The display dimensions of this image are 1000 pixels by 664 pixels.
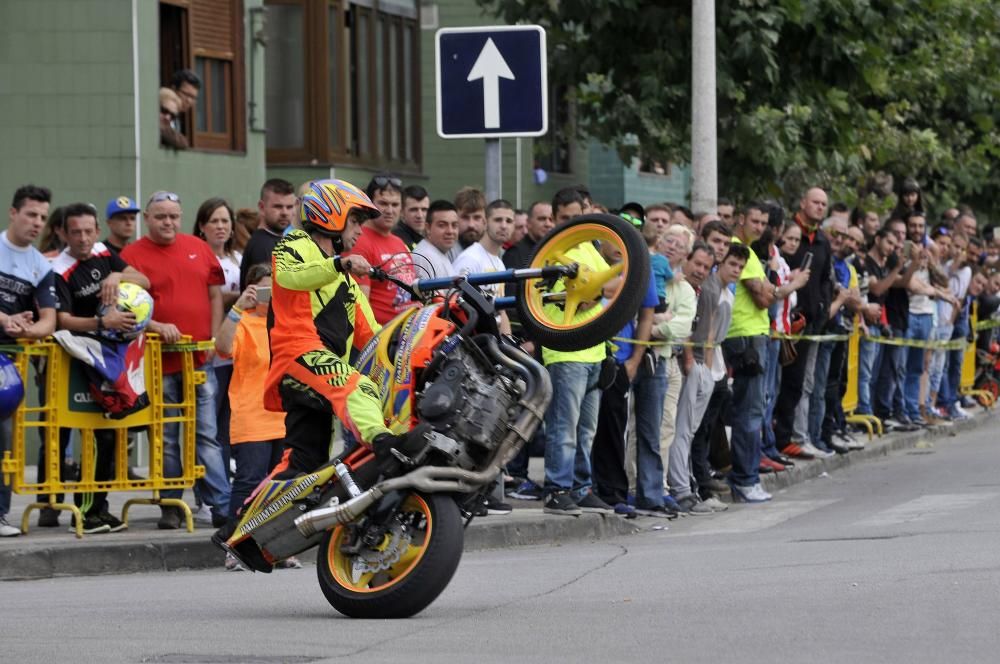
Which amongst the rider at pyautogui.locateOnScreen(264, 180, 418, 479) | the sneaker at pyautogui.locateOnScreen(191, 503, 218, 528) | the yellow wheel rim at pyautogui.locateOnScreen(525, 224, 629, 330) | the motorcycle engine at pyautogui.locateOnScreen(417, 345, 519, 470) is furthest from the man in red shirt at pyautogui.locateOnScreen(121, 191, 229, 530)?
the motorcycle engine at pyautogui.locateOnScreen(417, 345, 519, 470)

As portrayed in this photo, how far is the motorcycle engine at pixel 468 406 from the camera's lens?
9000mm

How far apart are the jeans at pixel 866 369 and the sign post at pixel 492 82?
28.4 feet

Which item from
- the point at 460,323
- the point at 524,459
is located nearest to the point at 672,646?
the point at 460,323

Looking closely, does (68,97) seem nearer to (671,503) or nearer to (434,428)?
(671,503)

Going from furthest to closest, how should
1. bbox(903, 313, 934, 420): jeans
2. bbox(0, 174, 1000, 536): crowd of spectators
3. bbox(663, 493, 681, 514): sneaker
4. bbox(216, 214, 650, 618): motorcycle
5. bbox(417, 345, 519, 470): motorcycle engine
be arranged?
bbox(903, 313, 934, 420): jeans
bbox(663, 493, 681, 514): sneaker
bbox(0, 174, 1000, 536): crowd of spectators
bbox(417, 345, 519, 470): motorcycle engine
bbox(216, 214, 650, 618): motorcycle

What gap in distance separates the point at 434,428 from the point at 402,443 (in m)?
0.17

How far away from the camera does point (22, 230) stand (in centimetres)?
1215

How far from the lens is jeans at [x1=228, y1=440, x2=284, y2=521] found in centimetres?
1194

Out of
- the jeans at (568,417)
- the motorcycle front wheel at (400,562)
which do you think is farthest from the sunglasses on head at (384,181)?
the motorcycle front wheel at (400,562)

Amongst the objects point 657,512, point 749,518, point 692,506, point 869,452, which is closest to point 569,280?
point 657,512

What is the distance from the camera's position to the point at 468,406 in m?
9.02

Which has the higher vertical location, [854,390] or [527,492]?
[854,390]

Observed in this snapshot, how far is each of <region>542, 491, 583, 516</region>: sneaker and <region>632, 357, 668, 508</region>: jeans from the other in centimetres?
94

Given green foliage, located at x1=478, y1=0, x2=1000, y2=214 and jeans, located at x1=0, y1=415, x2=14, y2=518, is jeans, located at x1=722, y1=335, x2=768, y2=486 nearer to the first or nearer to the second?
green foliage, located at x1=478, y1=0, x2=1000, y2=214
